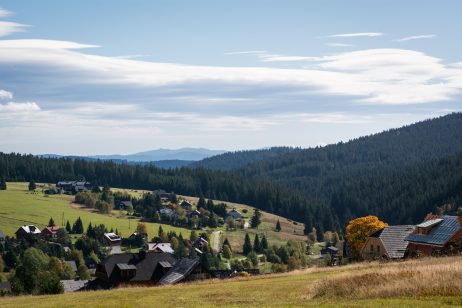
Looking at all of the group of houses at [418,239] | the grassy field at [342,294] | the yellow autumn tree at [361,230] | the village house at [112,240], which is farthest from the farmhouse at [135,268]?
the village house at [112,240]

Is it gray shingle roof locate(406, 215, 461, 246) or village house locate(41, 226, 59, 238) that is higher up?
gray shingle roof locate(406, 215, 461, 246)

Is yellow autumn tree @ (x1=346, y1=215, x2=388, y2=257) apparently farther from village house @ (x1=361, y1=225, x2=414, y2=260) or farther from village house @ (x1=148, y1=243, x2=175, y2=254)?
village house @ (x1=148, y1=243, x2=175, y2=254)

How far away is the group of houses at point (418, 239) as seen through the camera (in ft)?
190

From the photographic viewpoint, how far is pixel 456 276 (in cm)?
2750

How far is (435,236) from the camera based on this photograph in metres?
59.8

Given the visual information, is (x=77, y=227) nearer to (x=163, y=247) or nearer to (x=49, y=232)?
(x=49, y=232)

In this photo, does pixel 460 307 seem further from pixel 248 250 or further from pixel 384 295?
pixel 248 250

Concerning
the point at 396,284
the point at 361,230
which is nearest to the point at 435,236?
the point at 396,284

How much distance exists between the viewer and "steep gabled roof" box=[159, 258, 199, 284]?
73.5m

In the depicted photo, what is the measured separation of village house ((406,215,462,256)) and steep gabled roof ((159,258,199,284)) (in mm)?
25951

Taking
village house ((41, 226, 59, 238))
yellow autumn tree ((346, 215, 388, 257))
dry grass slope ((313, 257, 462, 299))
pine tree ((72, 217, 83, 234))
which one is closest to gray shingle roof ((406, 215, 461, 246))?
dry grass slope ((313, 257, 462, 299))

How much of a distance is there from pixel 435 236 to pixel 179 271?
31.2 metres

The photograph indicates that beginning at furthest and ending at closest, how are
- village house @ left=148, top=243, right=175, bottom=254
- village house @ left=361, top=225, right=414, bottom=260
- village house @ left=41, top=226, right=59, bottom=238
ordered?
village house @ left=41, top=226, right=59, bottom=238 < village house @ left=148, top=243, right=175, bottom=254 < village house @ left=361, top=225, right=414, bottom=260

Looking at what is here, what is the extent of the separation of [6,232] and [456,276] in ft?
582
